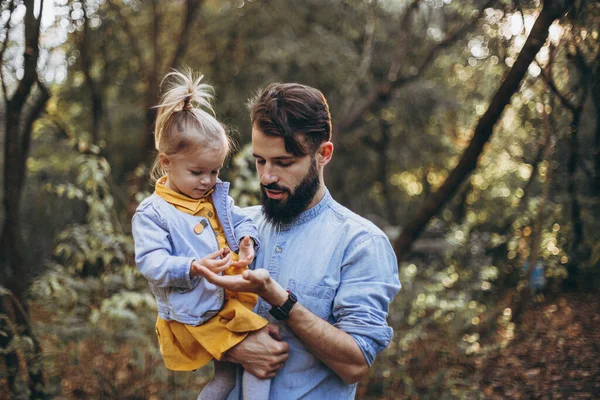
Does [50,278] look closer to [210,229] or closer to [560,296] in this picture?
[210,229]

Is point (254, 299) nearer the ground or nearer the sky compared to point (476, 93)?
nearer the ground

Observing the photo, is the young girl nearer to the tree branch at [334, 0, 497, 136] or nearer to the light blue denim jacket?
the light blue denim jacket

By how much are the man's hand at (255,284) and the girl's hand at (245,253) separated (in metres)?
0.15

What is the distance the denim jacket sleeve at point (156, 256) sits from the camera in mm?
2197

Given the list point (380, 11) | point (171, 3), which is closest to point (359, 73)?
point (380, 11)

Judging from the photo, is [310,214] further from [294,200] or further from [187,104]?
[187,104]

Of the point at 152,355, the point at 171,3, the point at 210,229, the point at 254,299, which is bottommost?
the point at 152,355

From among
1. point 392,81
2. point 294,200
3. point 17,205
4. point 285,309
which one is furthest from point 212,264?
point 392,81

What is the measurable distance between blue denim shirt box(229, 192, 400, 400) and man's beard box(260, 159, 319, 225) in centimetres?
9

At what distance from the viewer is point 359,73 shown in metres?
10.4

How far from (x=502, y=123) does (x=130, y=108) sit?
6.19m

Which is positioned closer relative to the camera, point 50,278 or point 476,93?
point 50,278

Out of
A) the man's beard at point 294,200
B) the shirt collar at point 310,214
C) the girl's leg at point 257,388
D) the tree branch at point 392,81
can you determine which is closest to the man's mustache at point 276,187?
the man's beard at point 294,200

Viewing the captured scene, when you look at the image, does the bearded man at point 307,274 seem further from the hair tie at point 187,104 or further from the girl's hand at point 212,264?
the hair tie at point 187,104
